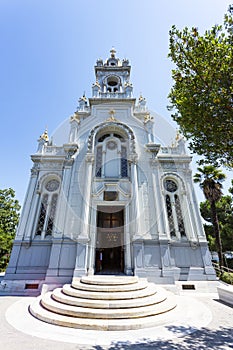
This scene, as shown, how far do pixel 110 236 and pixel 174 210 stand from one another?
4.82 meters

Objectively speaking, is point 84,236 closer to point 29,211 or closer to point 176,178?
point 29,211

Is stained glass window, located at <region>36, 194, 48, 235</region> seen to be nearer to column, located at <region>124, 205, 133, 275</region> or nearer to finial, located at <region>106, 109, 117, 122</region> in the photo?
column, located at <region>124, 205, 133, 275</region>

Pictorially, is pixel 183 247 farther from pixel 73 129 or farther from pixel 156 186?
pixel 73 129

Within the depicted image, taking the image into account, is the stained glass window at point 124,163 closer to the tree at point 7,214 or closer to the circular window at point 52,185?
the circular window at point 52,185

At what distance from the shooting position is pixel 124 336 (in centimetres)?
457

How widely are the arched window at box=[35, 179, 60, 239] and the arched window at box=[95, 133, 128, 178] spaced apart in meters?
3.27

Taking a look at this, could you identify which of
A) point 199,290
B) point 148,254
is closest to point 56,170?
point 148,254

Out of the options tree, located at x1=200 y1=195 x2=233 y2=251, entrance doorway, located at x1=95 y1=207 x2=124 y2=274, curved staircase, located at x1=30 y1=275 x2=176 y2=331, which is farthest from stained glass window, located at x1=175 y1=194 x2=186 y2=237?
tree, located at x1=200 y1=195 x2=233 y2=251

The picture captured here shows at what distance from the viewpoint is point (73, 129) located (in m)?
13.3

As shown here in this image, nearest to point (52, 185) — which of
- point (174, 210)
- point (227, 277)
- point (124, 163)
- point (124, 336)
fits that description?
point (124, 163)

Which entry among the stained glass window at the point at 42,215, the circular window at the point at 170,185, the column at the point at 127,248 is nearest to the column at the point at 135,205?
the column at the point at 127,248

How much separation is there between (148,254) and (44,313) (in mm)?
5727

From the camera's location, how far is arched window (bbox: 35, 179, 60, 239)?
Answer: 10.7 metres

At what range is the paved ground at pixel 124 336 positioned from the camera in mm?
4074
